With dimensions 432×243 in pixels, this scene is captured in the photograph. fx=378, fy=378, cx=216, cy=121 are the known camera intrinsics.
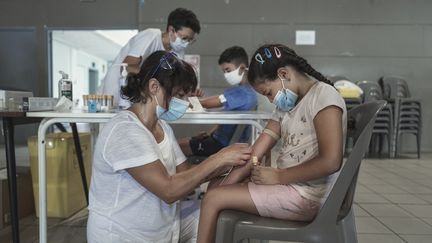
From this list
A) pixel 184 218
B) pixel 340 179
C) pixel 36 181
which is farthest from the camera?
pixel 36 181

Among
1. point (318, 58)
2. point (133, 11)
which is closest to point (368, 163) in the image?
point (318, 58)

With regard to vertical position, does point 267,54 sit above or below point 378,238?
above

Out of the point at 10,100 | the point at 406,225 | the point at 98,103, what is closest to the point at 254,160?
the point at 98,103

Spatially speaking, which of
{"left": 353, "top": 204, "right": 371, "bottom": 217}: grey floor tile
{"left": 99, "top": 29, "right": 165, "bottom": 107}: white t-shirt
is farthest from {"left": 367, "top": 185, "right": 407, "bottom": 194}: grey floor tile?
{"left": 99, "top": 29, "right": 165, "bottom": 107}: white t-shirt

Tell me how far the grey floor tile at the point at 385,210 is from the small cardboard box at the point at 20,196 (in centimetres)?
228

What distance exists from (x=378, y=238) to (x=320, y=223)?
133 cm

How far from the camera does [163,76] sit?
1127mm

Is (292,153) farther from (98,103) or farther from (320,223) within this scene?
(98,103)

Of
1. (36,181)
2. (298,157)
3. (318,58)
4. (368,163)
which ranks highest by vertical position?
(318,58)

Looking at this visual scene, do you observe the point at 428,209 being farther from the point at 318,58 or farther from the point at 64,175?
the point at 318,58

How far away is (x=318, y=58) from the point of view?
555 centimetres

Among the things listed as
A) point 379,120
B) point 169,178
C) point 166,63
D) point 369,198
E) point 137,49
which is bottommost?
point 369,198

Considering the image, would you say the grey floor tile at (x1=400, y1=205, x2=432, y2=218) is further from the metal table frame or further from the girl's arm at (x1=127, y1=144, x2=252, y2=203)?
the girl's arm at (x1=127, y1=144, x2=252, y2=203)

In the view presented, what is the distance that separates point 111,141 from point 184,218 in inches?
16.0
